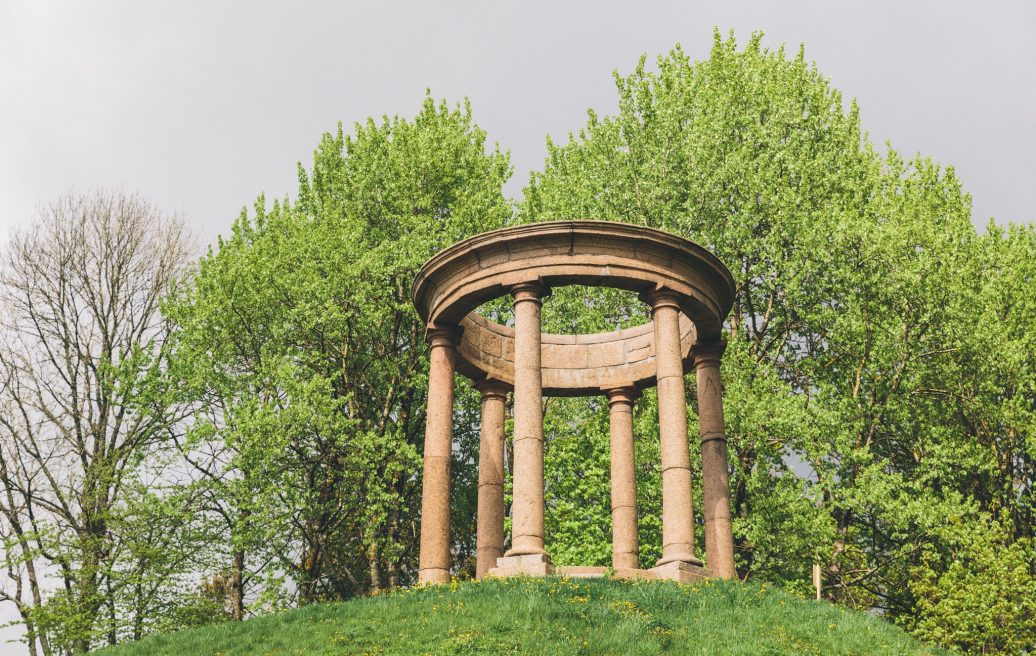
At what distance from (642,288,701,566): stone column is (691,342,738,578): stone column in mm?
2695

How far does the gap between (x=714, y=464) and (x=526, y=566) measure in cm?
668

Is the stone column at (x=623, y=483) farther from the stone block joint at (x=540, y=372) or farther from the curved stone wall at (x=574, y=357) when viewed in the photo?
the curved stone wall at (x=574, y=357)

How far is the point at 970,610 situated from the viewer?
26562 millimetres

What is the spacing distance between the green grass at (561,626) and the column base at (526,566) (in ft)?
3.81

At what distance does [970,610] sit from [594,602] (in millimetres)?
16020

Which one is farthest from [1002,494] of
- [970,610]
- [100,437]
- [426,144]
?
[100,437]

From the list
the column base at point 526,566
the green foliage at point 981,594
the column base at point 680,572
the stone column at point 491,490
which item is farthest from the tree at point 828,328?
the column base at point 526,566

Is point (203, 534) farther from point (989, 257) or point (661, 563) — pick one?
point (989, 257)

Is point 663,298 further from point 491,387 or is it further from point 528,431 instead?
point 491,387

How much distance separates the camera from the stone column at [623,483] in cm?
2442

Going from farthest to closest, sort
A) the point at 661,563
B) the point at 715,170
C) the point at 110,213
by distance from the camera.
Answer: the point at 110,213, the point at 715,170, the point at 661,563

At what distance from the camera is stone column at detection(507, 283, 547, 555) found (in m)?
19.6

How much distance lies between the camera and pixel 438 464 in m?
21.8

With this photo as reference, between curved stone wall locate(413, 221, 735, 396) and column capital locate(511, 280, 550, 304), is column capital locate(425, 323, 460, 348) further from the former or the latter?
column capital locate(511, 280, 550, 304)
